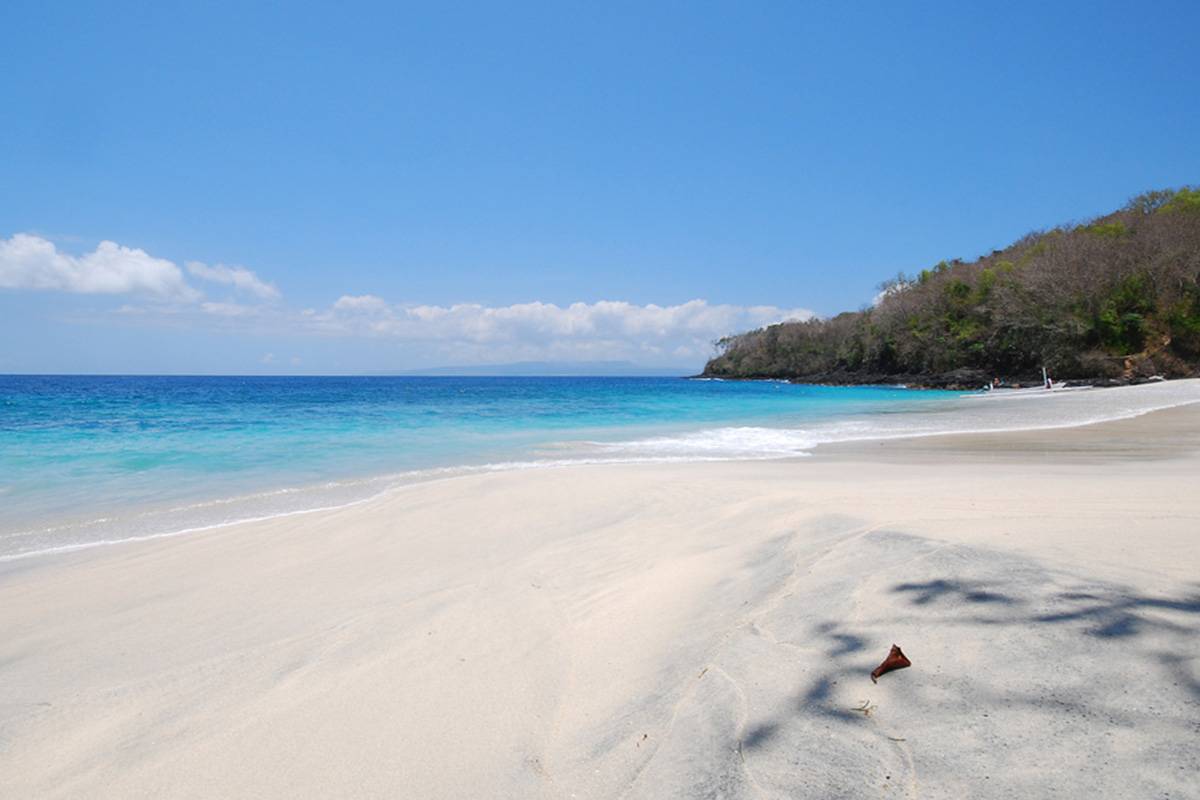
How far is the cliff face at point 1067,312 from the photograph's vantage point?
148 ft

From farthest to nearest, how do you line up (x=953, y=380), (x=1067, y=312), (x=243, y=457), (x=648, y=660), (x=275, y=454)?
(x=953, y=380), (x=1067, y=312), (x=275, y=454), (x=243, y=457), (x=648, y=660)

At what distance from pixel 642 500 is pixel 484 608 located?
3.27 metres

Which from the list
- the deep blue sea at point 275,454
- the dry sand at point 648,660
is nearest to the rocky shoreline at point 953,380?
the deep blue sea at point 275,454

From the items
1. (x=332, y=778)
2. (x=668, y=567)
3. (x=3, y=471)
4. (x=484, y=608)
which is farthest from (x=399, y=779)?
(x=3, y=471)

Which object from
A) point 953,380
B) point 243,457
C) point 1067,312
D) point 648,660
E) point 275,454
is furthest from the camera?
point 953,380

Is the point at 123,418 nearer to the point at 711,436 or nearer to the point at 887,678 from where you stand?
the point at 711,436

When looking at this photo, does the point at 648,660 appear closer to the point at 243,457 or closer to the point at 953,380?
the point at 243,457

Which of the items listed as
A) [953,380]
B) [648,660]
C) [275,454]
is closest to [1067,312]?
[953,380]

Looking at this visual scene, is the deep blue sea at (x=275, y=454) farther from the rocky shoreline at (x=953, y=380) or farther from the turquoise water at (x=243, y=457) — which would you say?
the rocky shoreline at (x=953, y=380)

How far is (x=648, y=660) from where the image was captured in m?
2.96

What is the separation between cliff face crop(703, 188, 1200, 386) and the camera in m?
45.0

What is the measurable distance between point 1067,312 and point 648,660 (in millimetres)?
59175

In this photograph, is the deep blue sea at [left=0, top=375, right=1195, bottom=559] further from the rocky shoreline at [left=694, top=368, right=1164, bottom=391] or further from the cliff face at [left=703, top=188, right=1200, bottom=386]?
the cliff face at [left=703, top=188, right=1200, bottom=386]

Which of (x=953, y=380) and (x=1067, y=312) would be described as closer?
(x=1067, y=312)
